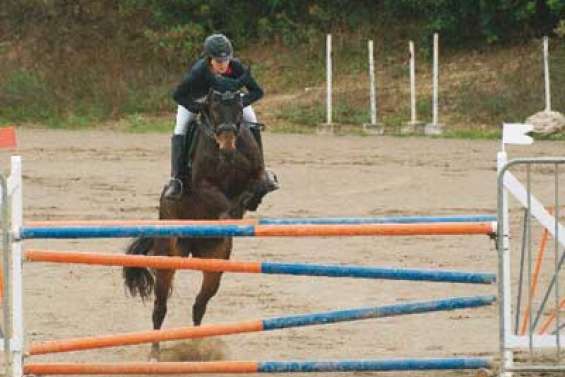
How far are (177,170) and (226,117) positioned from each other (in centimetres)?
74

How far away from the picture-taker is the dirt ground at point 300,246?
1130 cm

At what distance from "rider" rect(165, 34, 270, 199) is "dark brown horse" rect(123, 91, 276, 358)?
0.11m

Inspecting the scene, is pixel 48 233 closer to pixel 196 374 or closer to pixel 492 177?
pixel 196 374

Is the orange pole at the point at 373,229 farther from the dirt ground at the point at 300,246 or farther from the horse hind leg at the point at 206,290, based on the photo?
the horse hind leg at the point at 206,290

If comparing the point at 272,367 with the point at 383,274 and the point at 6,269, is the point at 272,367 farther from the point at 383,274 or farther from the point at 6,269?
the point at 6,269

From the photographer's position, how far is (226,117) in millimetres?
10773

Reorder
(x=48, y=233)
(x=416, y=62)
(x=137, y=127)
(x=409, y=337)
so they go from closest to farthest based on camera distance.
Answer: (x=48, y=233)
(x=409, y=337)
(x=137, y=127)
(x=416, y=62)

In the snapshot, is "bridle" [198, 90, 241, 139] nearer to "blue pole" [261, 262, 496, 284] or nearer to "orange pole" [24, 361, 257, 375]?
"blue pole" [261, 262, 496, 284]

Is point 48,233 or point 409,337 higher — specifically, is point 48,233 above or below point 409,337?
above

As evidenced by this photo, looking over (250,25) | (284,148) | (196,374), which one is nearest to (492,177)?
(284,148)

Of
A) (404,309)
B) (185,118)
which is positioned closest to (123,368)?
(404,309)

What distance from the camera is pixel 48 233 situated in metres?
8.92

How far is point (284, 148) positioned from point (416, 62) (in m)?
9.16

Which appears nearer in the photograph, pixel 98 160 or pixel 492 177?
pixel 492 177
